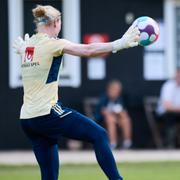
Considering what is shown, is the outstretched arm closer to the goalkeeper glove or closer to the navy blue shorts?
the goalkeeper glove

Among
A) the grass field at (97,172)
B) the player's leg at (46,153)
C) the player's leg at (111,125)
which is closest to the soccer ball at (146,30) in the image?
the player's leg at (46,153)

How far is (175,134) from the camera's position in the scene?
16.6m

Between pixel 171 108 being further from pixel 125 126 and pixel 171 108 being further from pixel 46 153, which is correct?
pixel 46 153

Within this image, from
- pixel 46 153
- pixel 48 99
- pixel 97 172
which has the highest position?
pixel 48 99

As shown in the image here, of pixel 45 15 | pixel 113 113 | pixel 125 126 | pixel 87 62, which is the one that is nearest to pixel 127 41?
pixel 45 15

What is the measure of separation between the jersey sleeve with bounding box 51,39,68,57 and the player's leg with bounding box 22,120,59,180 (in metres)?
0.82

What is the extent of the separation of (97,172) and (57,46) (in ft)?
15.5

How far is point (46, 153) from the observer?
9.01 metres

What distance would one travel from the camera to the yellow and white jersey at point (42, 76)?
864 cm

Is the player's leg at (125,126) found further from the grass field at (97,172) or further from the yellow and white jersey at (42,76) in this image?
the yellow and white jersey at (42,76)

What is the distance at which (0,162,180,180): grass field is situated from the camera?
12.1 meters

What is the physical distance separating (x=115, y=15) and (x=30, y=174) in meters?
5.31

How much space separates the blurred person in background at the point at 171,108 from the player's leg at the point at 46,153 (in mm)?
7597

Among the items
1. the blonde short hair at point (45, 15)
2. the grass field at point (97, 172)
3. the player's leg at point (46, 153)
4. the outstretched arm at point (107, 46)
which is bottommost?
the grass field at point (97, 172)
